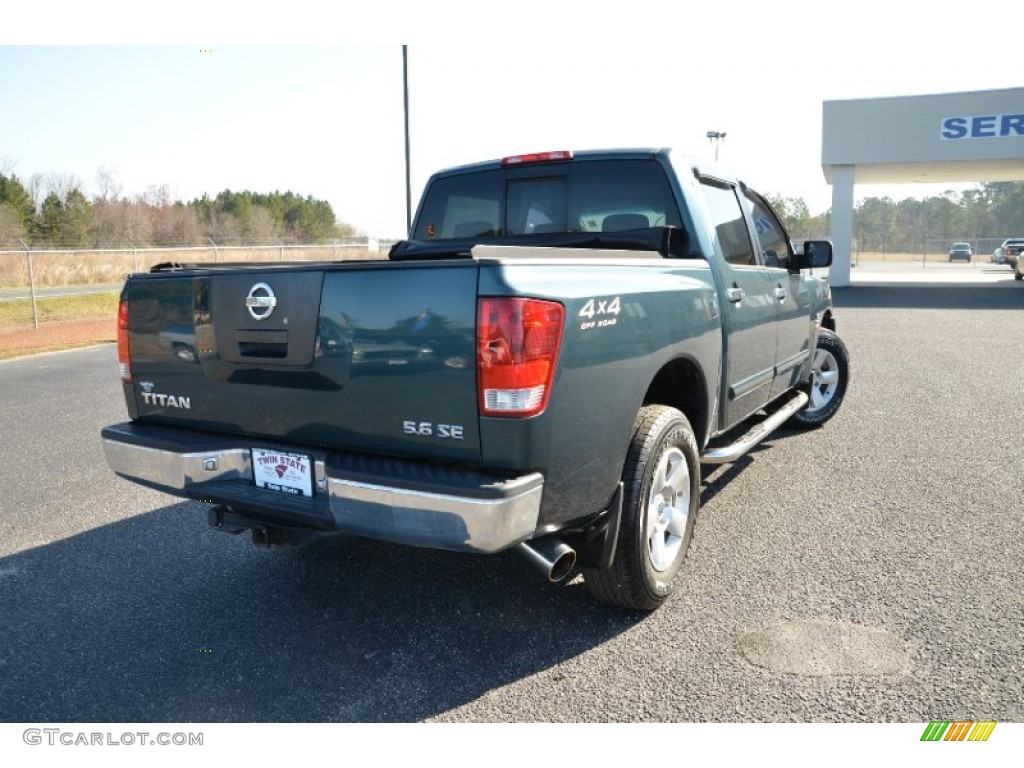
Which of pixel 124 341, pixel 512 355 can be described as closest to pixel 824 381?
pixel 512 355

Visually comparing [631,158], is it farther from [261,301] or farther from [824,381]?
[824,381]

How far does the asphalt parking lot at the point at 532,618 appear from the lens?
280 centimetres

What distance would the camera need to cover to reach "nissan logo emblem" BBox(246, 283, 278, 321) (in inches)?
119

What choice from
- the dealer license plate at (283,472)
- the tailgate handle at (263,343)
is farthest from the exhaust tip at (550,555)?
the tailgate handle at (263,343)

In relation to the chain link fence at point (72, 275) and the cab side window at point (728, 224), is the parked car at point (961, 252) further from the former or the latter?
the cab side window at point (728, 224)

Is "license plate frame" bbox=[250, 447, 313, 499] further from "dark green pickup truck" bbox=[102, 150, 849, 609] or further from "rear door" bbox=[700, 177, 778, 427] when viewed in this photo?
"rear door" bbox=[700, 177, 778, 427]

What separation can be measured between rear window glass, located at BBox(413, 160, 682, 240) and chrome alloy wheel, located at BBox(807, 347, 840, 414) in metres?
3.40

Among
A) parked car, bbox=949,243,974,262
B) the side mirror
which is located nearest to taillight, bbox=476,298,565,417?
the side mirror

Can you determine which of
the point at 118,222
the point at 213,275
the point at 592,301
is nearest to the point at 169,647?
the point at 213,275

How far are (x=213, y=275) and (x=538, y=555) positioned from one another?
5.71 ft

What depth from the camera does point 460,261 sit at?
8.70 ft

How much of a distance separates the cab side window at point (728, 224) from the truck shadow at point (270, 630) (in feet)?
7.00

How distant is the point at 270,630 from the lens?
3.37m
